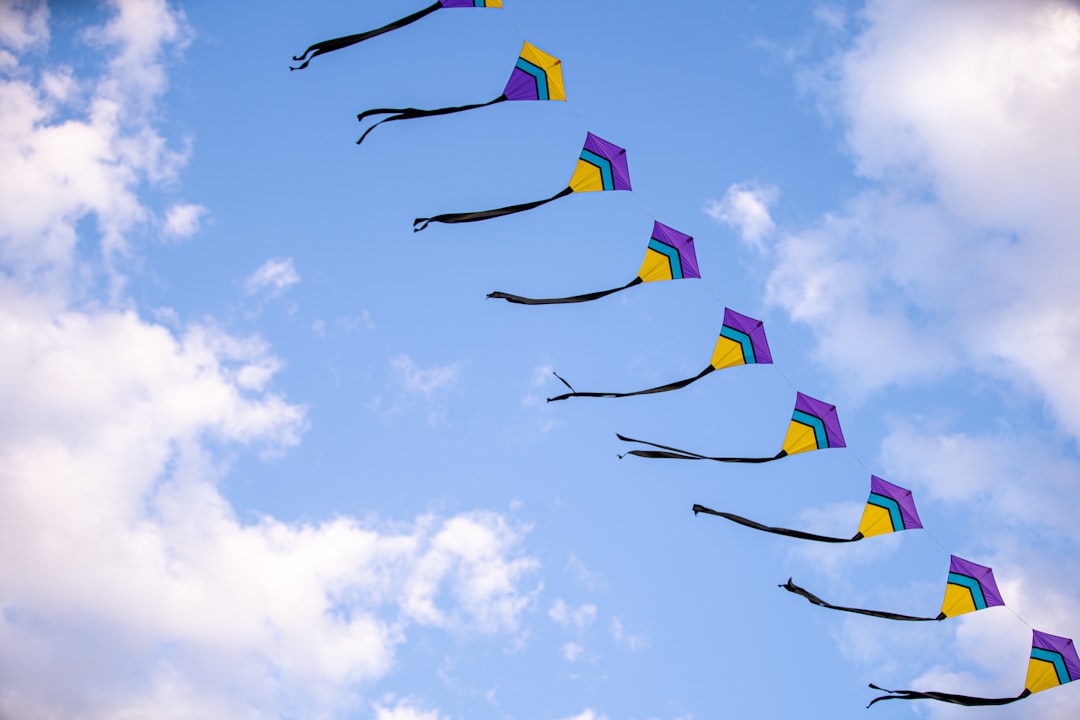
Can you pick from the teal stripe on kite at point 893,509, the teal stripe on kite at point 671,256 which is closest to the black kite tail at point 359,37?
the teal stripe on kite at point 671,256

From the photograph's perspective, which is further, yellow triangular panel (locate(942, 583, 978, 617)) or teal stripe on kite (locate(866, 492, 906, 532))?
teal stripe on kite (locate(866, 492, 906, 532))

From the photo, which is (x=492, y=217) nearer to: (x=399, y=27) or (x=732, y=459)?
(x=399, y=27)

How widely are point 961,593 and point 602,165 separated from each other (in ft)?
42.1

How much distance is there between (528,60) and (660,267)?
5511 mm

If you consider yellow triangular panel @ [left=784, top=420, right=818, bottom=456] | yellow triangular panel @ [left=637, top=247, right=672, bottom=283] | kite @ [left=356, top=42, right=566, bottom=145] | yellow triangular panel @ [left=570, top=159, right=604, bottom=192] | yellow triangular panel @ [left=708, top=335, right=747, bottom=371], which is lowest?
yellow triangular panel @ [left=784, top=420, right=818, bottom=456]

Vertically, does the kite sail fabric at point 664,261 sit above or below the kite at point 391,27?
below

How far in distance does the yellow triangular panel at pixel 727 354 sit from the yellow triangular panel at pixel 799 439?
200 centimetres

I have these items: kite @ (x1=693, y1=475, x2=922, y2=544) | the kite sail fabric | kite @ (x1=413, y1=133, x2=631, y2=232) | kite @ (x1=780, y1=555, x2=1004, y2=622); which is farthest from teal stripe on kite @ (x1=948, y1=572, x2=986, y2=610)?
kite @ (x1=413, y1=133, x2=631, y2=232)

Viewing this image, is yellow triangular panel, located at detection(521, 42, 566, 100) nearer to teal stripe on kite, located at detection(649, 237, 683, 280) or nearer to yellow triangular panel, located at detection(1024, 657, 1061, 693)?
teal stripe on kite, located at detection(649, 237, 683, 280)

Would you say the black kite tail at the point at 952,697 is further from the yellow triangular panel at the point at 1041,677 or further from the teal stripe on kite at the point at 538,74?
the teal stripe on kite at the point at 538,74

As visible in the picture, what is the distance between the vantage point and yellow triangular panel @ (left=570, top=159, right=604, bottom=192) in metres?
19.4

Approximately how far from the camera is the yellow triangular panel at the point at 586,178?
19375 mm

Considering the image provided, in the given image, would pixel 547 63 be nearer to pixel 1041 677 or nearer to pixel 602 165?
pixel 602 165

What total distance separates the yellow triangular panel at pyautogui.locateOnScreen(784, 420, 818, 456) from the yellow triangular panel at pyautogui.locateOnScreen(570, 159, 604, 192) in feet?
23.7
